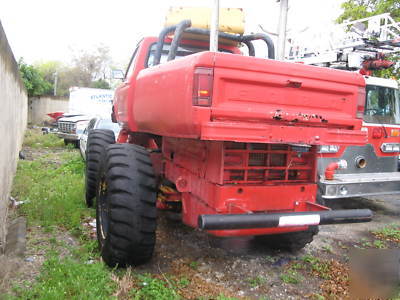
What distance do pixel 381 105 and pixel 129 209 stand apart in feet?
17.1

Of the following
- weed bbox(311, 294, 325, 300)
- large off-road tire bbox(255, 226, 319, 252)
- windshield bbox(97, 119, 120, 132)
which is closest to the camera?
weed bbox(311, 294, 325, 300)

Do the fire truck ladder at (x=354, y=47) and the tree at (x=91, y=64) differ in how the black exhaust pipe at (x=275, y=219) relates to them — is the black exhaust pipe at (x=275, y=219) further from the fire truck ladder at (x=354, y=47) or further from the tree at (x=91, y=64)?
the tree at (x=91, y=64)

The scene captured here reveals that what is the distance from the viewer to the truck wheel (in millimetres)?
3541

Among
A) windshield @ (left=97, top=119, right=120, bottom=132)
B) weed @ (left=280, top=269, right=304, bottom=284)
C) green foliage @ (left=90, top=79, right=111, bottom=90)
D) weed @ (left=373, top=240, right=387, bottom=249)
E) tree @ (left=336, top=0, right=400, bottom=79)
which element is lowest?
weed @ (left=373, top=240, right=387, bottom=249)

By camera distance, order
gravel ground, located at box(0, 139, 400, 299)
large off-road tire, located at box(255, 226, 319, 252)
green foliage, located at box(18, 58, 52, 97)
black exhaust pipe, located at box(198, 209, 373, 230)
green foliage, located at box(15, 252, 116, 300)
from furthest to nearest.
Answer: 1. green foliage, located at box(18, 58, 52, 97)
2. large off-road tire, located at box(255, 226, 319, 252)
3. gravel ground, located at box(0, 139, 400, 299)
4. green foliage, located at box(15, 252, 116, 300)
5. black exhaust pipe, located at box(198, 209, 373, 230)

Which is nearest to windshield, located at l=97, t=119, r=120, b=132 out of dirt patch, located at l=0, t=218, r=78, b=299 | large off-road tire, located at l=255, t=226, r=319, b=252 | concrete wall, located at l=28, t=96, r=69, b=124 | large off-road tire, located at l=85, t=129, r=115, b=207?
large off-road tire, located at l=85, t=129, r=115, b=207

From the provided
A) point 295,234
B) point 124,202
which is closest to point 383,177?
point 295,234

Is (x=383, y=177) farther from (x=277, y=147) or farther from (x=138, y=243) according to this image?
(x=138, y=243)

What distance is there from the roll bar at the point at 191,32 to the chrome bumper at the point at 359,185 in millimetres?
2077

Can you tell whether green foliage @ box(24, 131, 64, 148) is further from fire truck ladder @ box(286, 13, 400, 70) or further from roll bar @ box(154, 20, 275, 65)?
roll bar @ box(154, 20, 275, 65)

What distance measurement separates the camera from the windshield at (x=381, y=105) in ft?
21.9

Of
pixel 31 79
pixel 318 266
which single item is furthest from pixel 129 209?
pixel 31 79

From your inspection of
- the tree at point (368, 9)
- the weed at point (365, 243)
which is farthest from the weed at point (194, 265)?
the tree at point (368, 9)

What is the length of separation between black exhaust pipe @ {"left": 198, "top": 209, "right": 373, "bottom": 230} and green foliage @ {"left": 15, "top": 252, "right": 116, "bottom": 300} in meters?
1.12
